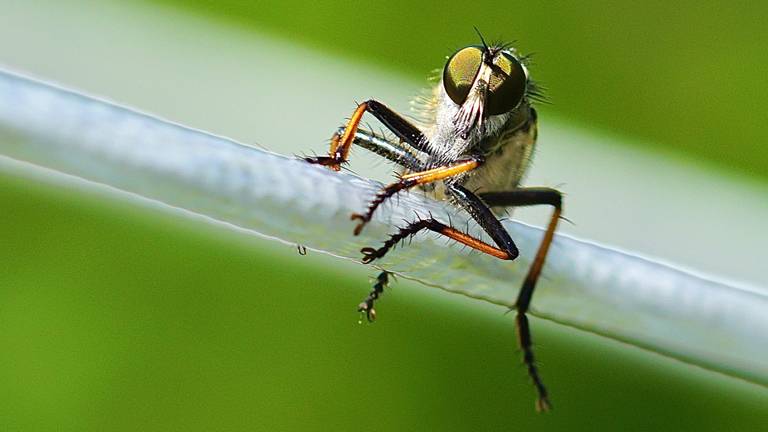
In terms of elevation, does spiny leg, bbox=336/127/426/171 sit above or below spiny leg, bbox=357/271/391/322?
above

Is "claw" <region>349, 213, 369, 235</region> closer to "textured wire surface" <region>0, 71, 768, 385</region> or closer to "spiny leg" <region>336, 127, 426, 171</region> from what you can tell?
"textured wire surface" <region>0, 71, 768, 385</region>

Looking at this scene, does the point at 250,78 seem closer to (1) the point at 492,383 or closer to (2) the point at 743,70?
(1) the point at 492,383

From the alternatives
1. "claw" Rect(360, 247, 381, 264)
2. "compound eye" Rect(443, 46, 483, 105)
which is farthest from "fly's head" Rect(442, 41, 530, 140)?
"claw" Rect(360, 247, 381, 264)

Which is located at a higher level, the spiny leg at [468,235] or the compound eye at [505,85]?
the compound eye at [505,85]

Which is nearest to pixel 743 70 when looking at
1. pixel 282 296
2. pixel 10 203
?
pixel 282 296

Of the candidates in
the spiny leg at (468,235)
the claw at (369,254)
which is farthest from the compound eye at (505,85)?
the claw at (369,254)

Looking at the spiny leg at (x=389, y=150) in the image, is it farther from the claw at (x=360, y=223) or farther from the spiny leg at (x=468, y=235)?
the claw at (x=360, y=223)

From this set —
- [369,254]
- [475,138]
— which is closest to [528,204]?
[475,138]
